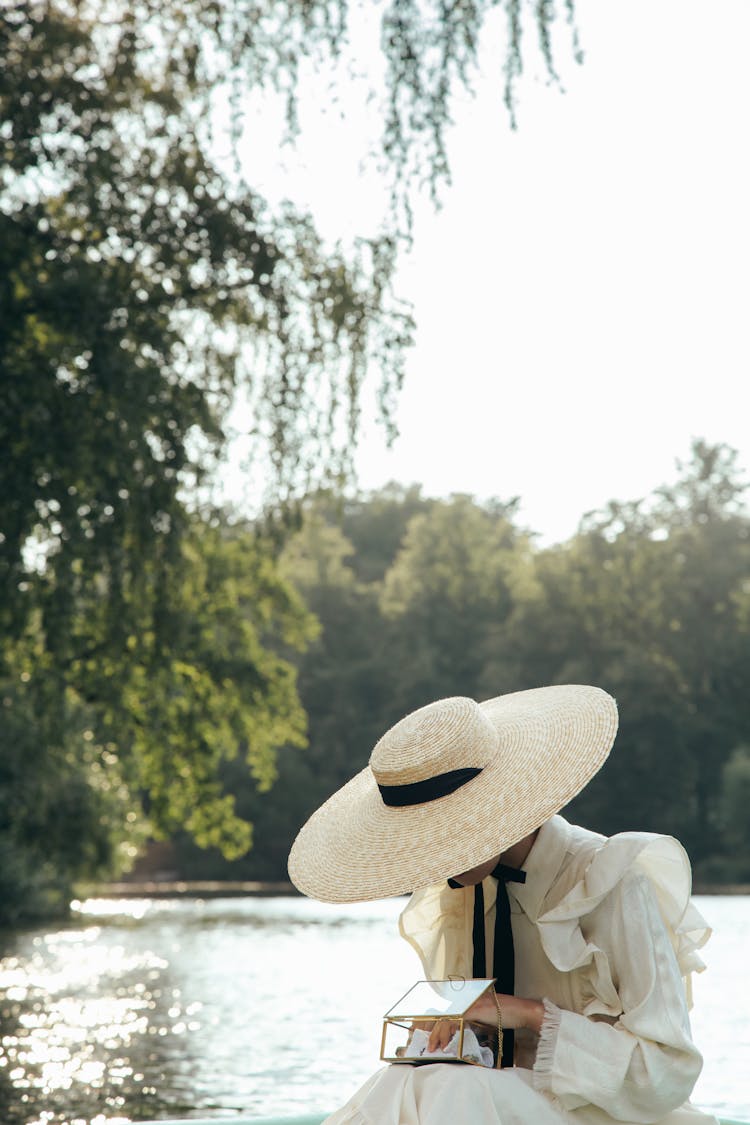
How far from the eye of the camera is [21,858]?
2128 centimetres

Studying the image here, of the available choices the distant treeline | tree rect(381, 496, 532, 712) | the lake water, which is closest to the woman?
the lake water

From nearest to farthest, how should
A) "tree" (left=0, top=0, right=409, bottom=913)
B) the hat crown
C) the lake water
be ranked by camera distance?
1. the hat crown
2. the lake water
3. "tree" (left=0, top=0, right=409, bottom=913)

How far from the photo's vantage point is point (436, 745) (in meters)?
2.81

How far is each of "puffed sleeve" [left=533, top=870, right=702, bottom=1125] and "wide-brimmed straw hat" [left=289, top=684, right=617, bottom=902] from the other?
8.2 inches

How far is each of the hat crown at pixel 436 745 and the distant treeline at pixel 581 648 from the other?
35625 mm

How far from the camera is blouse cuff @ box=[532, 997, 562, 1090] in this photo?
2629 millimetres

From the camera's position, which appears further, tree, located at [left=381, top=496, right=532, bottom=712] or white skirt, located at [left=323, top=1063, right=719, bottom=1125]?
tree, located at [left=381, top=496, right=532, bottom=712]

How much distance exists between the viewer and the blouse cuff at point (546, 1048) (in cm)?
263

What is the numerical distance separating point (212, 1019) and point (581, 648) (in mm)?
33391

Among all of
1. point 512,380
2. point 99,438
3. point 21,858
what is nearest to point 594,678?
point 512,380

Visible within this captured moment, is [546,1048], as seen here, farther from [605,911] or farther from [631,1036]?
[605,911]

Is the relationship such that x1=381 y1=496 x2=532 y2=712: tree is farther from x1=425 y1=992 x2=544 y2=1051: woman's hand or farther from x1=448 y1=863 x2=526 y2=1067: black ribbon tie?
A: x1=425 y1=992 x2=544 y2=1051: woman's hand

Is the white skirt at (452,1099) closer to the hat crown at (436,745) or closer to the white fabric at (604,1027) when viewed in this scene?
the white fabric at (604,1027)

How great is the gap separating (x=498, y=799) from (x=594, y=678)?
4043 cm
